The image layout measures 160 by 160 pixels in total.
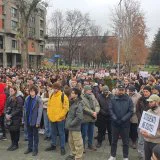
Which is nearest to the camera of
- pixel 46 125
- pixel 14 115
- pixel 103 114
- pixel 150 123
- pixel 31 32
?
pixel 150 123

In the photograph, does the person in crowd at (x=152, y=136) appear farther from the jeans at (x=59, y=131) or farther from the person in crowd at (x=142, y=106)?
the jeans at (x=59, y=131)

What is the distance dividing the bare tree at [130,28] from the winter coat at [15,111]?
29.6m

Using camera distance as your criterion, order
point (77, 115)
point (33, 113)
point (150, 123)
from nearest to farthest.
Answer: point (150, 123) < point (77, 115) < point (33, 113)

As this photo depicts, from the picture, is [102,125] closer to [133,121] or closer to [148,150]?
[133,121]

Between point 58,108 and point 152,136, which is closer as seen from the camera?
point 152,136

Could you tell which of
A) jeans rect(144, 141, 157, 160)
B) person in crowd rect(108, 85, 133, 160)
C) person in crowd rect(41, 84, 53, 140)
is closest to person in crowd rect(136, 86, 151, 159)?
person in crowd rect(108, 85, 133, 160)

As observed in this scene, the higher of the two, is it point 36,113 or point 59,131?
point 36,113

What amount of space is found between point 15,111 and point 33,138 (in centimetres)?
90

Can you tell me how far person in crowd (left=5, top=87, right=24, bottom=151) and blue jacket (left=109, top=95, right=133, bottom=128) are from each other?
2727 millimetres

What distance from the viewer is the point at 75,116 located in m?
7.23

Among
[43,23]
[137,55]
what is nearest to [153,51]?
[43,23]

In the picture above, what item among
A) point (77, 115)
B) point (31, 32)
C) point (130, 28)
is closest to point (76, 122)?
point (77, 115)

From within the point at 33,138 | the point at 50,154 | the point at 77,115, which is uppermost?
the point at 77,115

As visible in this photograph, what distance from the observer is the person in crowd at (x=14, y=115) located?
816cm
